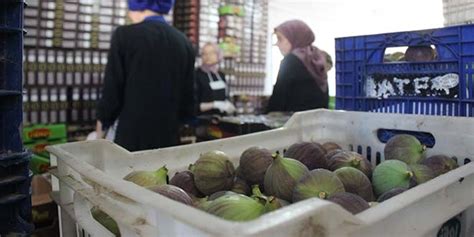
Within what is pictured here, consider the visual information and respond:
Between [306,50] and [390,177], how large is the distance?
1911mm

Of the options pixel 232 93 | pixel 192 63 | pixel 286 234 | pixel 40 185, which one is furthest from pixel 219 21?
pixel 286 234

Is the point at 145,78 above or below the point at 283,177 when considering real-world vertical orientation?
above

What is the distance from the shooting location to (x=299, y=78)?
8.46ft

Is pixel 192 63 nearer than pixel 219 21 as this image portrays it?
Yes

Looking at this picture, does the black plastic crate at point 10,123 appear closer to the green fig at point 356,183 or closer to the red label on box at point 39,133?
the green fig at point 356,183

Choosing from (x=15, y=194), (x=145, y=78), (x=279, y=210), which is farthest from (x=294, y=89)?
(x=279, y=210)

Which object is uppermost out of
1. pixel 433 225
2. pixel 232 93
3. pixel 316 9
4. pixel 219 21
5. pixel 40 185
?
pixel 316 9

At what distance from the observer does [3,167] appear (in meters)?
0.66

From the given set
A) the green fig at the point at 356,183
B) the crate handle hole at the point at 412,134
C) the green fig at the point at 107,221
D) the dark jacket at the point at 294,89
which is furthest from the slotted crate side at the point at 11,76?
the dark jacket at the point at 294,89

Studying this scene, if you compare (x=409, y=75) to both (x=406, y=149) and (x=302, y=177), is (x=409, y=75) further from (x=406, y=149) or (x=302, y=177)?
(x=302, y=177)

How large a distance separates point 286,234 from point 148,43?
1.75 metres

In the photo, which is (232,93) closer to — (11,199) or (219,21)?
(219,21)

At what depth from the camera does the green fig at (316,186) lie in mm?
755

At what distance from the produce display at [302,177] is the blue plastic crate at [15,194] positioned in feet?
0.63
